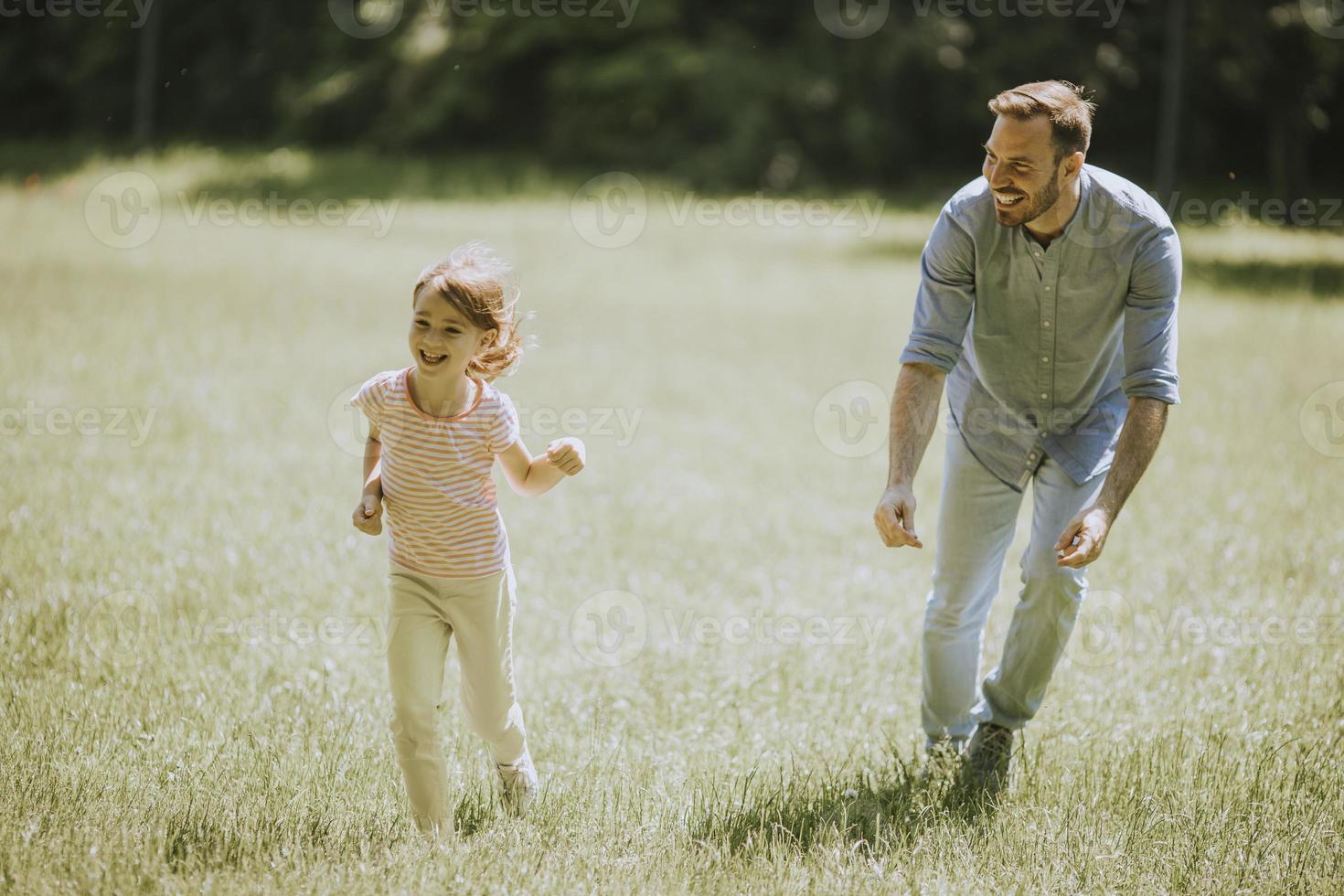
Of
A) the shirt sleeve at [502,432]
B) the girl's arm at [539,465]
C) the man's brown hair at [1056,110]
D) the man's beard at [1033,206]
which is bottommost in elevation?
the girl's arm at [539,465]

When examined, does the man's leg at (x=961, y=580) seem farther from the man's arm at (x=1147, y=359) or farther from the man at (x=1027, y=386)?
the man's arm at (x=1147, y=359)

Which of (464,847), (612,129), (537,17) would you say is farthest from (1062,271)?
(537,17)

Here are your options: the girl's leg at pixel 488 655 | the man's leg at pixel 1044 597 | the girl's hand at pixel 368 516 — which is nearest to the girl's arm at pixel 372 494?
the girl's hand at pixel 368 516

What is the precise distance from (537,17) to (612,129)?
3465 mm

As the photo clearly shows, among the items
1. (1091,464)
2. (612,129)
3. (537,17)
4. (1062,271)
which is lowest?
(1091,464)

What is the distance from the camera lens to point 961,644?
4480mm

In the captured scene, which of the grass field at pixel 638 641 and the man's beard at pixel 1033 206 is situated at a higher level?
the man's beard at pixel 1033 206

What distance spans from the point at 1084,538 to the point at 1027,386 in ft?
2.75

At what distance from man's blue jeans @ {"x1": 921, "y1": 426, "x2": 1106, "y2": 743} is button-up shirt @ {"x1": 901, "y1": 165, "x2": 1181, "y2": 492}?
86mm

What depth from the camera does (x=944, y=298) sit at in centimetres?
415

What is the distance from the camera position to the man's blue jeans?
4.25m

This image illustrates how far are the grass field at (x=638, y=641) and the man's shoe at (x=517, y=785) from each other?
98 millimetres

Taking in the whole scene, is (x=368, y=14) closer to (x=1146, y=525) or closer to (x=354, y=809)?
(x=1146, y=525)

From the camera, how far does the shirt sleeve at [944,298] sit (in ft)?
13.6
